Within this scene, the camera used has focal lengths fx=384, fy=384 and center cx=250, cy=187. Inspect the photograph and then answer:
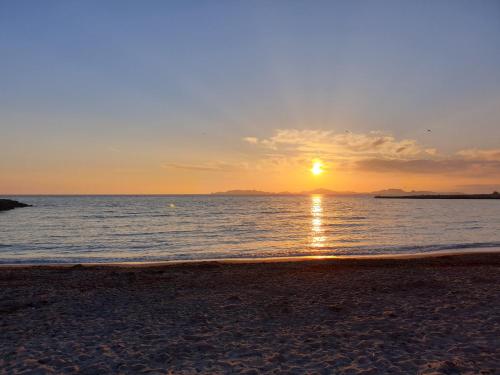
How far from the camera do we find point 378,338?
28.7 ft

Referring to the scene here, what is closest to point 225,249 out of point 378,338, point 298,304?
point 298,304

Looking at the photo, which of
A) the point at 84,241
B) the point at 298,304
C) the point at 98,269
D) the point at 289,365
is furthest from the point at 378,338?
the point at 84,241

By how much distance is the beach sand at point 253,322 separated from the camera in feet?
24.5

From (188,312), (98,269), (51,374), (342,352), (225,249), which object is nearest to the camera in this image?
(51,374)

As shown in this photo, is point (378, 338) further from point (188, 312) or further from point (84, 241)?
point (84, 241)

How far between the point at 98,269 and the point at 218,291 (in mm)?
8010

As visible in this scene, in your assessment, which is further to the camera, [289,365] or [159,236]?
[159,236]

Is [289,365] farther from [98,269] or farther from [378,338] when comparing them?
[98,269]

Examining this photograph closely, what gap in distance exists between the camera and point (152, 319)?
10.5 meters

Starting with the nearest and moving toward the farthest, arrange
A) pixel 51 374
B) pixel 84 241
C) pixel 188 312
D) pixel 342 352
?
1. pixel 51 374
2. pixel 342 352
3. pixel 188 312
4. pixel 84 241

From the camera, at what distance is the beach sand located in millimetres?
7480

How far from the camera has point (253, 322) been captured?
1012 centimetres

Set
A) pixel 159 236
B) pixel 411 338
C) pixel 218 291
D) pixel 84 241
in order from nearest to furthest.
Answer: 1. pixel 411 338
2. pixel 218 291
3. pixel 84 241
4. pixel 159 236

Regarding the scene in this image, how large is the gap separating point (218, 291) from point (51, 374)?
7359mm
